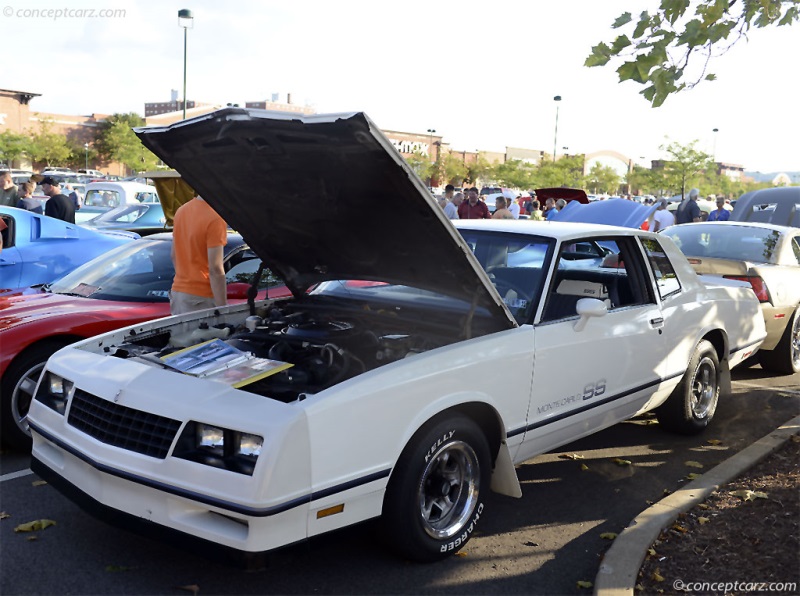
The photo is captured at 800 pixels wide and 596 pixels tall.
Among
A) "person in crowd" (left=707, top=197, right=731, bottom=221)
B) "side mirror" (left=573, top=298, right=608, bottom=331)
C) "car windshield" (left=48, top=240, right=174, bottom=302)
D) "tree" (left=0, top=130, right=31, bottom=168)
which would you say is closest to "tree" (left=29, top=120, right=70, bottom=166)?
"tree" (left=0, top=130, right=31, bottom=168)

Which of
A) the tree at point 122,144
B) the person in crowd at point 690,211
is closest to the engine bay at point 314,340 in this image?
Answer: the person in crowd at point 690,211

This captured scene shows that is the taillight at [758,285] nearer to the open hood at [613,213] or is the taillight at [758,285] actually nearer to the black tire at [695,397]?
the black tire at [695,397]

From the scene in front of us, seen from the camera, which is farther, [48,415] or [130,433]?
[48,415]

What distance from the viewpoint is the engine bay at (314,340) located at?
3916mm

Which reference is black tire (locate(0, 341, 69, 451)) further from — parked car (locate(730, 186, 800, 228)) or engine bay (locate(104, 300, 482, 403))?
parked car (locate(730, 186, 800, 228))

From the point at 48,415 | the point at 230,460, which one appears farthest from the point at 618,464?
the point at 48,415

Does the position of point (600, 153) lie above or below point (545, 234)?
above

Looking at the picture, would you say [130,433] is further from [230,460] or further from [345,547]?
[345,547]

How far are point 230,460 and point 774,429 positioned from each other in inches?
187

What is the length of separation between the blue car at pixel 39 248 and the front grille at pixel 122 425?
17.9 feet

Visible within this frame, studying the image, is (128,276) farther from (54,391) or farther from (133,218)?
(133,218)

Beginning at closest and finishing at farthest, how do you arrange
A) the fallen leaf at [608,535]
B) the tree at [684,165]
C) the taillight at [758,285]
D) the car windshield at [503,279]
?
the fallen leaf at [608,535], the car windshield at [503,279], the taillight at [758,285], the tree at [684,165]

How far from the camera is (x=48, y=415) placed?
3818mm

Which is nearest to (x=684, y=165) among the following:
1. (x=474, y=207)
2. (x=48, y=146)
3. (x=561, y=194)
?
(x=561, y=194)
